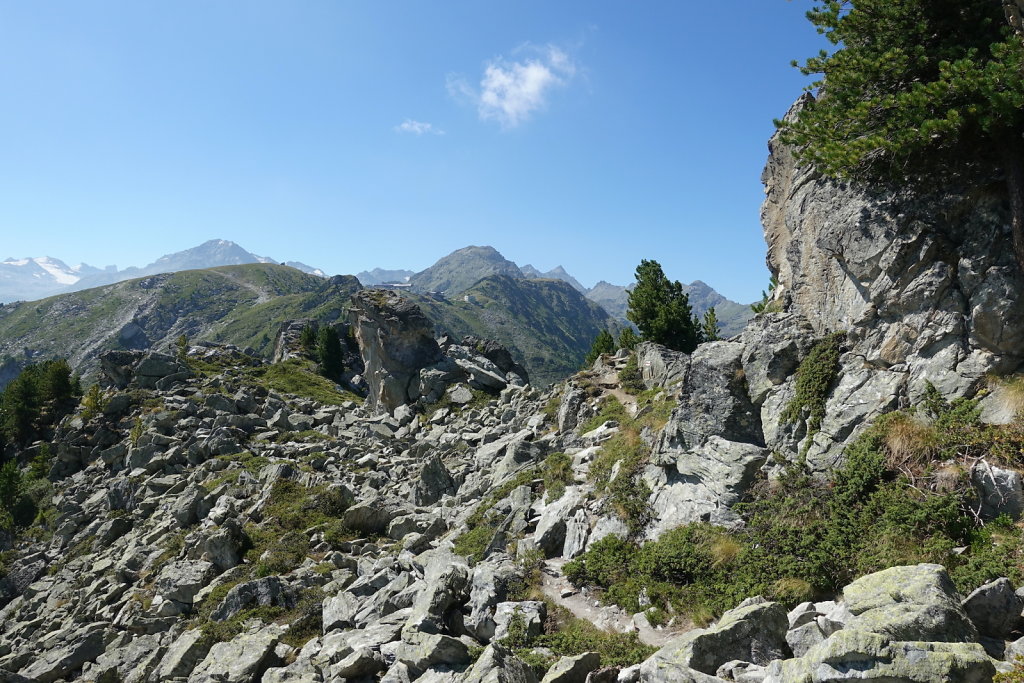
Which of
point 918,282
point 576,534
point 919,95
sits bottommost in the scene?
point 576,534

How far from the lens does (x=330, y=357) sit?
8356 centimetres

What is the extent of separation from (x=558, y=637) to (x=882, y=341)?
13.9m

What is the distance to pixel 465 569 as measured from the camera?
1700 cm

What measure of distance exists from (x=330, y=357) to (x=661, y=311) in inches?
2265

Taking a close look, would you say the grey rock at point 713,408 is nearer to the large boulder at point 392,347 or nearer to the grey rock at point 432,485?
the grey rock at point 432,485

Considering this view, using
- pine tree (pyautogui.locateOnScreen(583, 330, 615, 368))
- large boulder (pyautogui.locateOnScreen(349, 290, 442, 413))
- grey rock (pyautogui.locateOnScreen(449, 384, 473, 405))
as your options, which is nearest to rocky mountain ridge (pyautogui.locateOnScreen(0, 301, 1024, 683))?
grey rock (pyautogui.locateOnScreen(449, 384, 473, 405))

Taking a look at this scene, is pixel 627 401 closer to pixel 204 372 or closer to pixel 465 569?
pixel 465 569

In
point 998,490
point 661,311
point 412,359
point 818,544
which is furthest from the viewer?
point 412,359

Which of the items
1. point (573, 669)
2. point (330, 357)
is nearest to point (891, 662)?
point (573, 669)

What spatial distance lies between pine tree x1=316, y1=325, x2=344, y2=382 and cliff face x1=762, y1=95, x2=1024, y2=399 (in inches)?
2962

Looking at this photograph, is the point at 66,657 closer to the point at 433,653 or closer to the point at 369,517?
the point at 369,517

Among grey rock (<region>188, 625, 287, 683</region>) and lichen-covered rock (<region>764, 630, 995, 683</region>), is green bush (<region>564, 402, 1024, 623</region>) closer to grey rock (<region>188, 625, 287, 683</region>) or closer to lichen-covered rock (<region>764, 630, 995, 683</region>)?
lichen-covered rock (<region>764, 630, 995, 683</region>)

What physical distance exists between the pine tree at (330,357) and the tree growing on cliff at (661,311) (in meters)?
52.5

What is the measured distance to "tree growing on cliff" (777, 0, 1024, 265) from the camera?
45.3 ft
